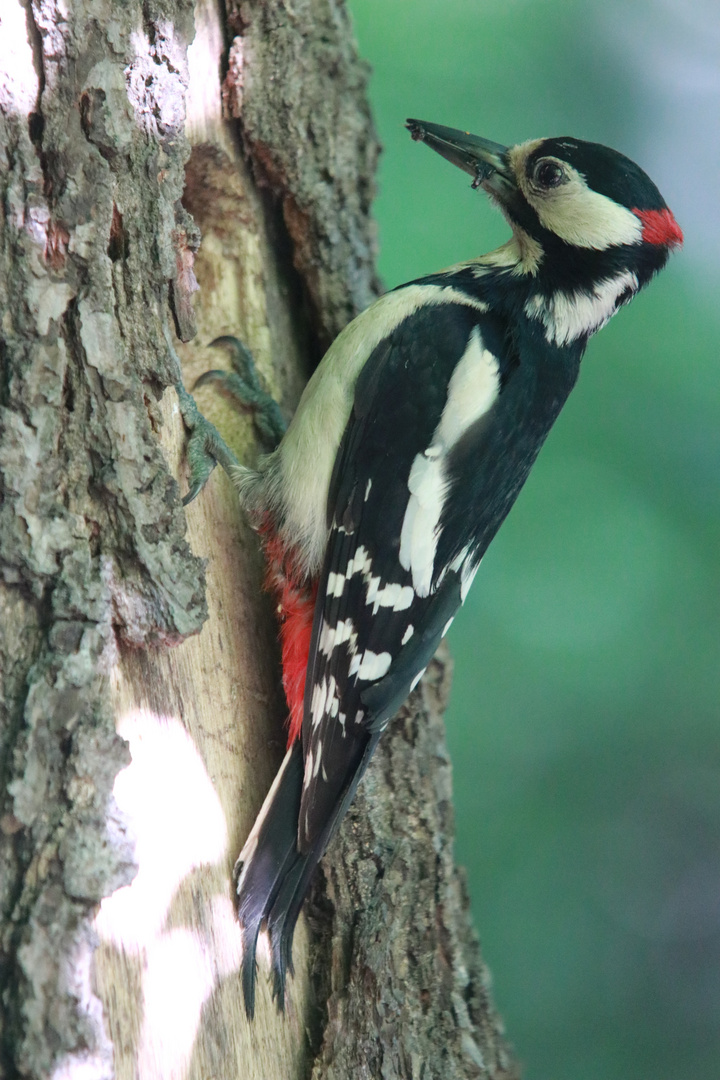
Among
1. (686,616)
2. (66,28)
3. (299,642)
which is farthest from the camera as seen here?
(686,616)

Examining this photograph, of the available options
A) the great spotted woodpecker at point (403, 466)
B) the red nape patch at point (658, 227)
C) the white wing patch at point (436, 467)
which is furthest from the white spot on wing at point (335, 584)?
the red nape patch at point (658, 227)

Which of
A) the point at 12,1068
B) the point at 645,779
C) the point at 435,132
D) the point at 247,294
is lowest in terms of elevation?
the point at 12,1068

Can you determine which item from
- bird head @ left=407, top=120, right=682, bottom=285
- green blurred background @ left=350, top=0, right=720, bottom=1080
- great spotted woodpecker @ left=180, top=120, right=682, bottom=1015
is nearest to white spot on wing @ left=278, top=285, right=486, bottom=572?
great spotted woodpecker @ left=180, top=120, right=682, bottom=1015

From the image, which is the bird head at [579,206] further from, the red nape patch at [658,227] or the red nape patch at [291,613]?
the red nape patch at [291,613]

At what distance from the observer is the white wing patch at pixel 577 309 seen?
1666 mm

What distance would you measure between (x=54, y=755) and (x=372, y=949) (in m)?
0.68

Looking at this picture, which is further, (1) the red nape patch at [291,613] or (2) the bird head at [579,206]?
(2) the bird head at [579,206]

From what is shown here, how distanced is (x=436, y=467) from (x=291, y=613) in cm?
36

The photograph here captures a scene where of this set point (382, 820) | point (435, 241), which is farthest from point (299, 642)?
point (435, 241)

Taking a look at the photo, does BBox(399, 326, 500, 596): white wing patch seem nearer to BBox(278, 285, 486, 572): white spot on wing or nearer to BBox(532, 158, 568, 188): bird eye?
BBox(278, 285, 486, 572): white spot on wing

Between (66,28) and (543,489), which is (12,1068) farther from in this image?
(543,489)

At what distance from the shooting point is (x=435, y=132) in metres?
1.80

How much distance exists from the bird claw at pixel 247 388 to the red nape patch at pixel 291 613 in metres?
0.25

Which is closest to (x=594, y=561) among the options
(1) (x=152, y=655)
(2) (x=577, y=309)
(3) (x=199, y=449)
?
(2) (x=577, y=309)
